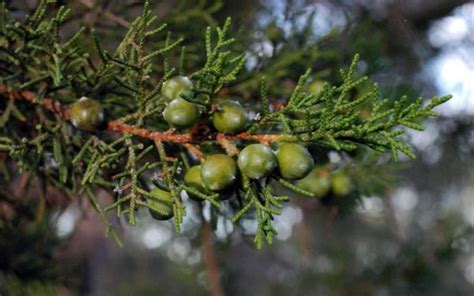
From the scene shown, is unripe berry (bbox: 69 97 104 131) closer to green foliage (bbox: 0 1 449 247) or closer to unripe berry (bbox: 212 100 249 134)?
green foliage (bbox: 0 1 449 247)

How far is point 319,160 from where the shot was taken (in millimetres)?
1813

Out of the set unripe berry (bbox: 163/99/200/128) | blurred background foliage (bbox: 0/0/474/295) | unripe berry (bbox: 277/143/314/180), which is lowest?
blurred background foliage (bbox: 0/0/474/295)

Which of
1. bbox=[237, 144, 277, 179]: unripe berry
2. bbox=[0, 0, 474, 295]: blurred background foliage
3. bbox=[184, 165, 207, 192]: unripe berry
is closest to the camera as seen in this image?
bbox=[237, 144, 277, 179]: unripe berry

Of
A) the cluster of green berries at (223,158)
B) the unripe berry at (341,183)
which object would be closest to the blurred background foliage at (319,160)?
the unripe berry at (341,183)

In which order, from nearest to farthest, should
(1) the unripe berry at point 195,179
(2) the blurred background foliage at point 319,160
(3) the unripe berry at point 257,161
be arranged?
(3) the unripe berry at point 257,161, (1) the unripe berry at point 195,179, (2) the blurred background foliage at point 319,160

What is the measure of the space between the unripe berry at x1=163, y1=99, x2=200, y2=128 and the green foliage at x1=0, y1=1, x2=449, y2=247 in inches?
0.9

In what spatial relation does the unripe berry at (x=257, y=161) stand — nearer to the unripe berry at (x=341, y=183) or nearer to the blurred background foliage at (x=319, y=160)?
the blurred background foliage at (x=319, y=160)

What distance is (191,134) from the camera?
1.12 meters

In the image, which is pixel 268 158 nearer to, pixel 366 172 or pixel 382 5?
pixel 366 172

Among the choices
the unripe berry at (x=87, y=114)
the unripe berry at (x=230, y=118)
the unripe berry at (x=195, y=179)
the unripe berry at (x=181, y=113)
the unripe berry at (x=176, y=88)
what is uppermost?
the unripe berry at (x=176, y=88)

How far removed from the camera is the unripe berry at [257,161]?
988 millimetres

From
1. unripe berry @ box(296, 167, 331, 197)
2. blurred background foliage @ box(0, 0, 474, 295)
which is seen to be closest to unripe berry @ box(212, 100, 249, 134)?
blurred background foliage @ box(0, 0, 474, 295)

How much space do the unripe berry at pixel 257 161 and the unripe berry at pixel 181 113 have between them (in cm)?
12

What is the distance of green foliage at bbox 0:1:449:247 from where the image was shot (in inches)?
40.3
